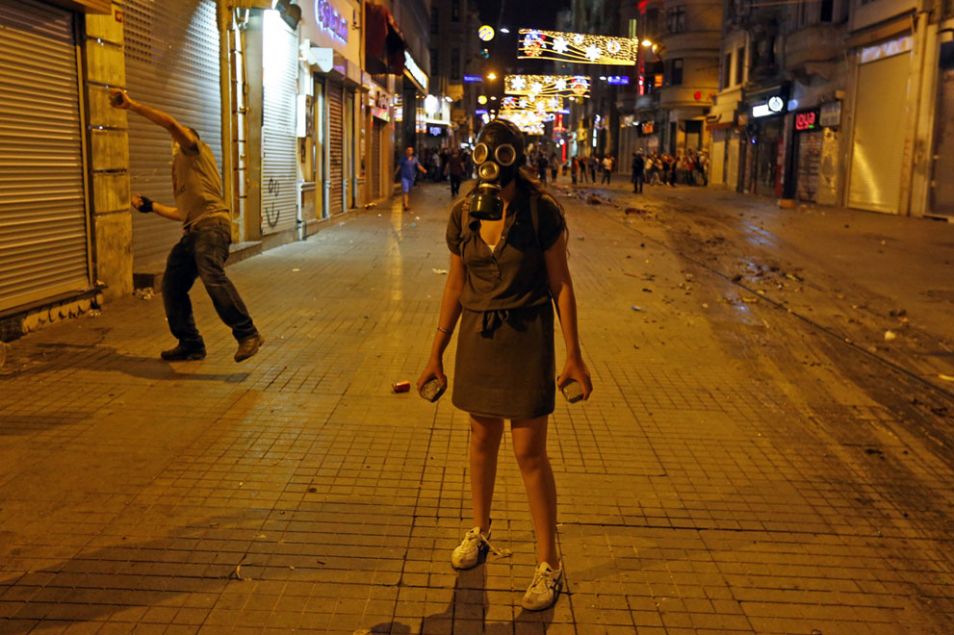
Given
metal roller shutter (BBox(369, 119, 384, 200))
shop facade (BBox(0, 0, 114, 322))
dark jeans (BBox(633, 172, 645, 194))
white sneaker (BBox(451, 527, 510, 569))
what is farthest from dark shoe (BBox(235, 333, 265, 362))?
dark jeans (BBox(633, 172, 645, 194))

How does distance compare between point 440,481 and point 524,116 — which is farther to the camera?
point 524,116

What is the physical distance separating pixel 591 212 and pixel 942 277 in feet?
44.9

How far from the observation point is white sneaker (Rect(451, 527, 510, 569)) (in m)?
3.76

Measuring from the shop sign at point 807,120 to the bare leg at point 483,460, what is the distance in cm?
3185

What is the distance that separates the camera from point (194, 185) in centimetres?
680

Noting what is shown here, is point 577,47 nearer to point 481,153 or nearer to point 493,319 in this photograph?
point 481,153

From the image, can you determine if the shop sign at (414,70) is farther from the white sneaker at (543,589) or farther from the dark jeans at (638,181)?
the white sneaker at (543,589)

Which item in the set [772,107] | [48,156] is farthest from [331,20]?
[772,107]

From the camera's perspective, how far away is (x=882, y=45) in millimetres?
27500

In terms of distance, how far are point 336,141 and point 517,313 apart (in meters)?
19.4

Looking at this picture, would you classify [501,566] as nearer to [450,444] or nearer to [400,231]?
[450,444]

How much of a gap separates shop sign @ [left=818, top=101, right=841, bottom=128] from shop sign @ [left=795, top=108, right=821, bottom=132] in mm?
283

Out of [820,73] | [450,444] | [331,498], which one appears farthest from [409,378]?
[820,73]

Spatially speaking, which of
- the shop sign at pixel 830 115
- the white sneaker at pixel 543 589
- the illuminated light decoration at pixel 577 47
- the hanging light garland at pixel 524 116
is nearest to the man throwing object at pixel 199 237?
the white sneaker at pixel 543 589
